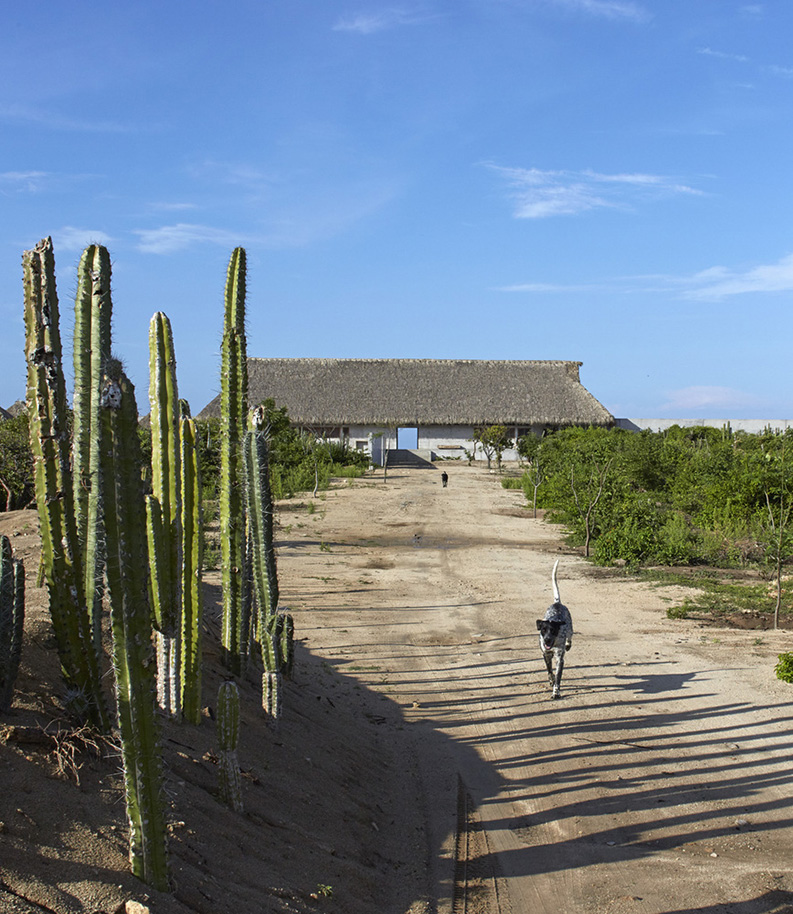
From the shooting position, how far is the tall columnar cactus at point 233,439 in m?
6.16

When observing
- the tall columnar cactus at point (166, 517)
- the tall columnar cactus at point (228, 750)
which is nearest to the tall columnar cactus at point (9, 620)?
the tall columnar cactus at point (166, 517)

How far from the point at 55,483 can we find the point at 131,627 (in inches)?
51.5

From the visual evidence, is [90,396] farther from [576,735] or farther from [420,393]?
[420,393]

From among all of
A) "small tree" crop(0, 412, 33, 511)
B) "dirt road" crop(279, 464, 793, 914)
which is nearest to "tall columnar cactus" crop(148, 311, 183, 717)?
"dirt road" crop(279, 464, 793, 914)

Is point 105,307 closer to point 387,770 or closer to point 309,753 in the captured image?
point 309,753

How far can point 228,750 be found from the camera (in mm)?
4500

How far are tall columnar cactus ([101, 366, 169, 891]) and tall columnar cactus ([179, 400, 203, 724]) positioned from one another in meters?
1.80

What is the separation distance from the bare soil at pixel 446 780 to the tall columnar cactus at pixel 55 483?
0.74ft

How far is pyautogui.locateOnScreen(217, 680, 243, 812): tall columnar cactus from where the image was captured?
4.48 meters

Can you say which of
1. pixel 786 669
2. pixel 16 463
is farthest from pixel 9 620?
pixel 16 463

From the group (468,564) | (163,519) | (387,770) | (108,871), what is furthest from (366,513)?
(108,871)

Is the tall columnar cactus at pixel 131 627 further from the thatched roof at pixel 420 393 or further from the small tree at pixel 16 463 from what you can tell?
the thatched roof at pixel 420 393

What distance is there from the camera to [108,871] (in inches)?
131

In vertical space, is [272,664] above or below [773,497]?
below
